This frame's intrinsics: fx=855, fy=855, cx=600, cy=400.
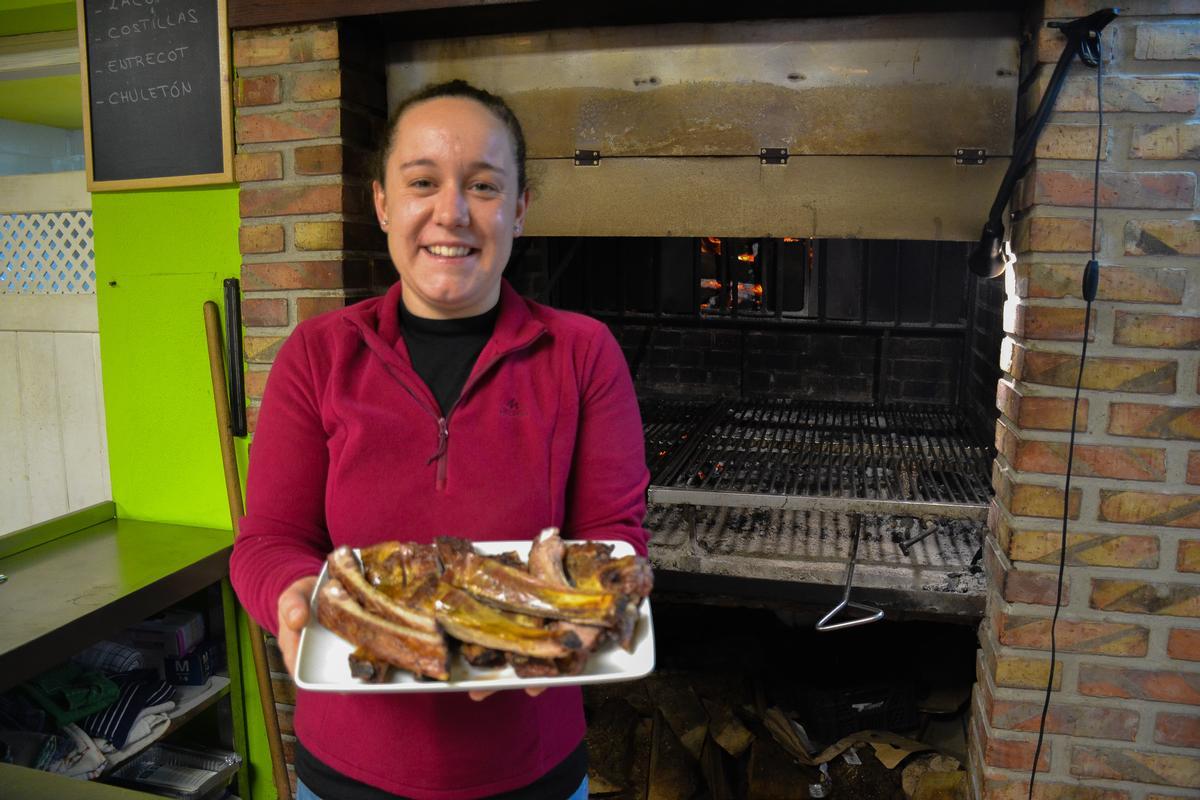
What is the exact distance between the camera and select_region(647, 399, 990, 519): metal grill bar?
105 inches

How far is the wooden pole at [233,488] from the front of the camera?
2.63 meters

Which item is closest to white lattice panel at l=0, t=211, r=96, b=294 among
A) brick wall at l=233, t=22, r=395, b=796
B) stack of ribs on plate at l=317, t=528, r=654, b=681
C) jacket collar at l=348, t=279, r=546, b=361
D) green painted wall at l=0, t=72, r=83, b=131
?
brick wall at l=233, t=22, r=395, b=796

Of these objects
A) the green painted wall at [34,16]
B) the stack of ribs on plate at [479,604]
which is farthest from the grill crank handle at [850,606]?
the green painted wall at [34,16]

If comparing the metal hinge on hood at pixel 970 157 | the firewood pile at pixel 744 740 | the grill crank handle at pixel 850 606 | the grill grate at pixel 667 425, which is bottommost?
the firewood pile at pixel 744 740

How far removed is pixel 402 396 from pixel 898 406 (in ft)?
12.0

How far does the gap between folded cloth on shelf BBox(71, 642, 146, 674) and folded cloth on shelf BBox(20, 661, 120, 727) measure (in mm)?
64

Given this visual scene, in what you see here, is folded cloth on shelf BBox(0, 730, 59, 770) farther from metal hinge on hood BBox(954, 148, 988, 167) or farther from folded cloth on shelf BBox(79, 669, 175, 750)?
metal hinge on hood BBox(954, 148, 988, 167)

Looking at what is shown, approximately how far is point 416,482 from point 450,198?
48cm

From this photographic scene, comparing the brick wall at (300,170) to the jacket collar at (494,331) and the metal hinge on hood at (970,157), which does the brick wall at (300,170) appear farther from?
the metal hinge on hood at (970,157)

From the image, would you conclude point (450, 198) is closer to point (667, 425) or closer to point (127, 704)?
point (127, 704)

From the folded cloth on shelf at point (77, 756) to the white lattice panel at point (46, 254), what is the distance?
1.50 m

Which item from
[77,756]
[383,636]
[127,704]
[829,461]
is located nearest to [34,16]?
[127,704]

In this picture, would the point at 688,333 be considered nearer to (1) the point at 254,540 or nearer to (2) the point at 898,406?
(2) the point at 898,406

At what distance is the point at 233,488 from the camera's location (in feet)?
8.73
